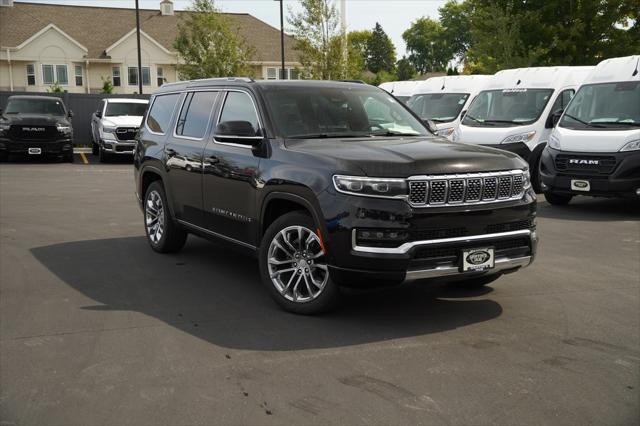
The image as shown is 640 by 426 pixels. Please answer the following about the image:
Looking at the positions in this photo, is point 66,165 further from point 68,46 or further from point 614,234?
point 68,46

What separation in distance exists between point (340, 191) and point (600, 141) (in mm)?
7738

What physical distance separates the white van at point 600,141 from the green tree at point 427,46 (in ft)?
343

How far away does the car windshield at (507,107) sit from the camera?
1481 cm

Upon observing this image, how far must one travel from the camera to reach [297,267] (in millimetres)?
5781

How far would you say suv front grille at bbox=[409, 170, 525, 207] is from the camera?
5223mm

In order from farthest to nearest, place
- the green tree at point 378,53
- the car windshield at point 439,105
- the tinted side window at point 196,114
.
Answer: the green tree at point 378,53
the car windshield at point 439,105
the tinted side window at point 196,114

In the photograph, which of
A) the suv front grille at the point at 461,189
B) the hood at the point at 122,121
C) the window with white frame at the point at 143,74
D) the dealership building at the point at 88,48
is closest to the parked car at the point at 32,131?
the hood at the point at 122,121

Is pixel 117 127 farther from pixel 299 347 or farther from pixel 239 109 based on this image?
pixel 299 347

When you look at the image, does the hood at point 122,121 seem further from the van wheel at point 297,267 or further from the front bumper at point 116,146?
the van wheel at point 297,267

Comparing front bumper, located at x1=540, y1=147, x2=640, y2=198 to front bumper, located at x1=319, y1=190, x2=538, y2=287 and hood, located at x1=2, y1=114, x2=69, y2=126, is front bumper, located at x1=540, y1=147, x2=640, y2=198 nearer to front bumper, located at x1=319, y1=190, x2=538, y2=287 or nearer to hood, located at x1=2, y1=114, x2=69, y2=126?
front bumper, located at x1=319, y1=190, x2=538, y2=287

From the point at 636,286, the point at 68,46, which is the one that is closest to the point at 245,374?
the point at 636,286

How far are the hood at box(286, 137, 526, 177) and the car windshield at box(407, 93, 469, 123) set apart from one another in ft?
41.9

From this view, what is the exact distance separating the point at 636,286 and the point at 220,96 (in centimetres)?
431

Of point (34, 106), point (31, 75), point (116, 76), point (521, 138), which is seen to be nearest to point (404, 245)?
point (521, 138)
